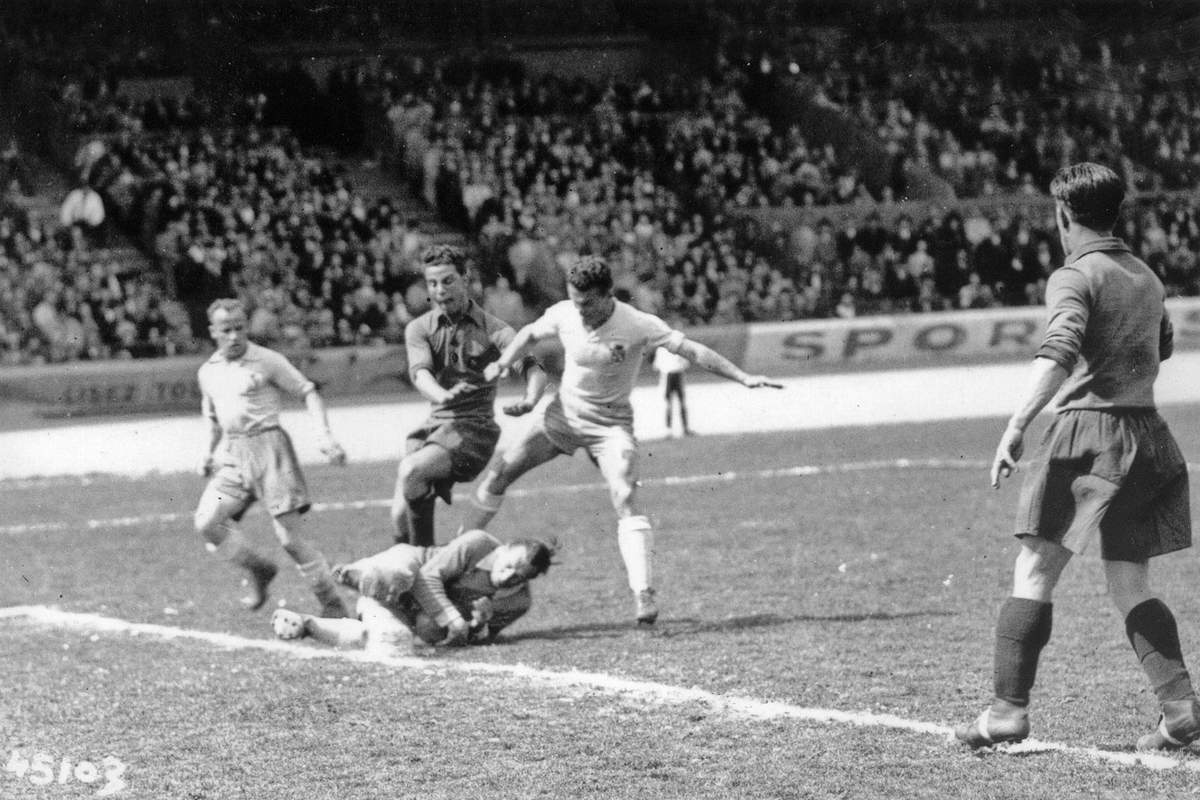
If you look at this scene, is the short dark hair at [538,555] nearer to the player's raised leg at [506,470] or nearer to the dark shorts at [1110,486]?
the player's raised leg at [506,470]

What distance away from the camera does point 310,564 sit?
10.5m

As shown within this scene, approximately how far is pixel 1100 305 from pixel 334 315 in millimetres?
18801

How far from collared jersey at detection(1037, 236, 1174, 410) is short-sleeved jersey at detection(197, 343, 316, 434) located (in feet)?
18.2

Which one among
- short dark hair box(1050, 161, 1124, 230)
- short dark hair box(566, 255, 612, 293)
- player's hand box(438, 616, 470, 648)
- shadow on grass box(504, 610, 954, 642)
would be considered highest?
short dark hair box(1050, 161, 1124, 230)

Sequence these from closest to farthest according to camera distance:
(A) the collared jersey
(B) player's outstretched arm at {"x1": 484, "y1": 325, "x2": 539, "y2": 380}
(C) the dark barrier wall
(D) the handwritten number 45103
→ 1. (A) the collared jersey
2. (D) the handwritten number 45103
3. (B) player's outstretched arm at {"x1": 484, "y1": 325, "x2": 539, "y2": 380}
4. (C) the dark barrier wall

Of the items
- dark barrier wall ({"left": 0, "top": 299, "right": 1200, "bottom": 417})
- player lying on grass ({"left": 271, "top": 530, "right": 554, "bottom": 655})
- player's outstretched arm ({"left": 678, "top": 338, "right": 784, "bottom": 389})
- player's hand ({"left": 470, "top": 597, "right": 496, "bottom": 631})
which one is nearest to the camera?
player lying on grass ({"left": 271, "top": 530, "right": 554, "bottom": 655})

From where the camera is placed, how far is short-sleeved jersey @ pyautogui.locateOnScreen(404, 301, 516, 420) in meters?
10.6

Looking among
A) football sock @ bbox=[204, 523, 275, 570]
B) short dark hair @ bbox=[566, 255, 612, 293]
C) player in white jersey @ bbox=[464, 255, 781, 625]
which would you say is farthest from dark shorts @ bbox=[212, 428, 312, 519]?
short dark hair @ bbox=[566, 255, 612, 293]

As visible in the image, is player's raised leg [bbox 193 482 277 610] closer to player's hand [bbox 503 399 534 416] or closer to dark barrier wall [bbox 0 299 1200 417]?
player's hand [bbox 503 399 534 416]

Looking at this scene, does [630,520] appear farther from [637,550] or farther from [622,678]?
[622,678]

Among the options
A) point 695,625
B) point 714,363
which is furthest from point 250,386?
point 695,625

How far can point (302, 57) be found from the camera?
28562 millimetres

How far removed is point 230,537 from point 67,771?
4.20 m

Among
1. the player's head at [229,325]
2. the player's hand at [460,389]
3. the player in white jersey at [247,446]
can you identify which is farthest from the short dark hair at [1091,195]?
the player's head at [229,325]
